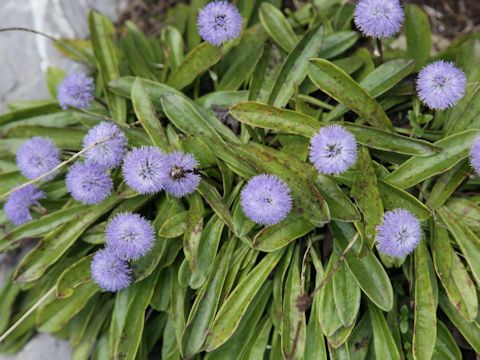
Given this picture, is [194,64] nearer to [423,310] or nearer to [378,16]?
[378,16]

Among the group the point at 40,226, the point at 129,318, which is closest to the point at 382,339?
the point at 129,318

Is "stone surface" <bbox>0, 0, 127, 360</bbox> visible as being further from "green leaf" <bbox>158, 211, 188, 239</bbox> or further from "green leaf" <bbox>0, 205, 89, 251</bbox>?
"green leaf" <bbox>158, 211, 188, 239</bbox>

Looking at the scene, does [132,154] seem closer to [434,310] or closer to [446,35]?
[434,310]

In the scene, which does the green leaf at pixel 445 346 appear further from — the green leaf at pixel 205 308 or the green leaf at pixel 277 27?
the green leaf at pixel 277 27

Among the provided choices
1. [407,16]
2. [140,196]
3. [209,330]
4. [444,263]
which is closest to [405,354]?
[444,263]

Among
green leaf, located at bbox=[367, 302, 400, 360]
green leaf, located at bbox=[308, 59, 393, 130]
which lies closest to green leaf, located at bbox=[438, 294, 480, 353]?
green leaf, located at bbox=[367, 302, 400, 360]
